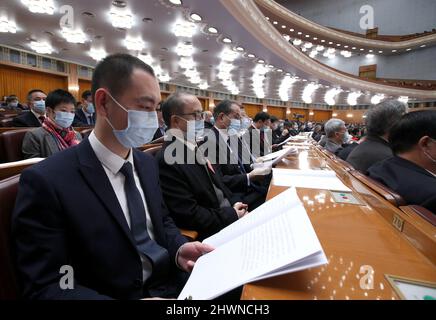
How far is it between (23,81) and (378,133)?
1392cm

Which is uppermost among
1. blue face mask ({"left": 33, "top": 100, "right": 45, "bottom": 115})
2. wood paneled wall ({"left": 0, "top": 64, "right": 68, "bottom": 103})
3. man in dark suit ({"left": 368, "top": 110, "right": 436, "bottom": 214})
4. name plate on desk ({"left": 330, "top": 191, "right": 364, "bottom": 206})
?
wood paneled wall ({"left": 0, "top": 64, "right": 68, "bottom": 103})

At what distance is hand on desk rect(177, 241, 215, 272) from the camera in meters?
1.05

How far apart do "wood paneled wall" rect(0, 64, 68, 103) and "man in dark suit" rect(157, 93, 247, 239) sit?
40.8 ft

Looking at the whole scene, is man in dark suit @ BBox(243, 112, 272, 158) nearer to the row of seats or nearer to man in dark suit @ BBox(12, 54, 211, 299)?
the row of seats

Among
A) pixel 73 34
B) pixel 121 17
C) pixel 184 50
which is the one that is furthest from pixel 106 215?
pixel 184 50

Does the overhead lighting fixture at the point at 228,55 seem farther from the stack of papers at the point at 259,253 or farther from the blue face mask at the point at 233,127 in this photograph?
the stack of papers at the point at 259,253

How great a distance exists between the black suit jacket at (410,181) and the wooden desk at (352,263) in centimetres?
24

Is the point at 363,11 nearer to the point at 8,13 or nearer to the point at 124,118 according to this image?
the point at 8,13

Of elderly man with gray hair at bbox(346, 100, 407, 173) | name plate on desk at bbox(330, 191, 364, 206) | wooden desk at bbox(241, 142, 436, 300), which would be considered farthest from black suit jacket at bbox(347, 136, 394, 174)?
wooden desk at bbox(241, 142, 436, 300)

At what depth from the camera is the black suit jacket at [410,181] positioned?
4.08ft

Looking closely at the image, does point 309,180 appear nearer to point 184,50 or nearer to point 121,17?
point 121,17

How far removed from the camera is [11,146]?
263 cm

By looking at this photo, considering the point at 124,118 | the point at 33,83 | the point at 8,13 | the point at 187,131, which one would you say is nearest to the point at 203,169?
the point at 187,131
